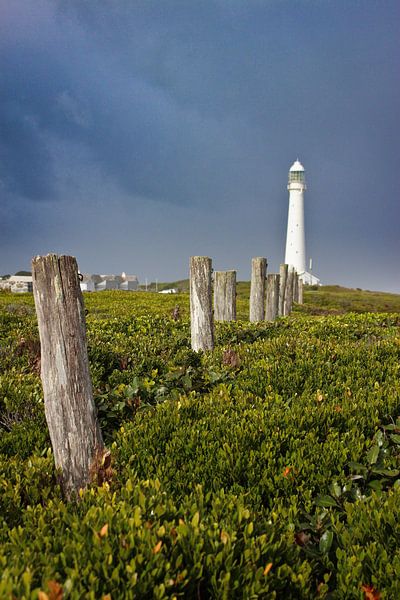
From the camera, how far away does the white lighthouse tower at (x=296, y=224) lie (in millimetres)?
79125

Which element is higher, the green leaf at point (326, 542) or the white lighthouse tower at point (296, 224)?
the white lighthouse tower at point (296, 224)

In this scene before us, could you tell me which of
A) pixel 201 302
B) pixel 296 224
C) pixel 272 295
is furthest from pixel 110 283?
pixel 201 302

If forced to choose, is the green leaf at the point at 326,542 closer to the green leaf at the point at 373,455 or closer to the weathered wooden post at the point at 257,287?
the green leaf at the point at 373,455

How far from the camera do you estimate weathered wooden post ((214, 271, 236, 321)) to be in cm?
1306

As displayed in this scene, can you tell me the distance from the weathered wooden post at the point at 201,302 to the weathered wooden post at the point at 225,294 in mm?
3167

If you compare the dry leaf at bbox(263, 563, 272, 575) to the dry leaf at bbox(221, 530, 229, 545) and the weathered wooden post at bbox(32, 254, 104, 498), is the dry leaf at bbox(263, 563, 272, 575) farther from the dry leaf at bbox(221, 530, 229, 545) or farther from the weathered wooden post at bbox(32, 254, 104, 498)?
the weathered wooden post at bbox(32, 254, 104, 498)

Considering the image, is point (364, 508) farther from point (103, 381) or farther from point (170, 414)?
point (103, 381)

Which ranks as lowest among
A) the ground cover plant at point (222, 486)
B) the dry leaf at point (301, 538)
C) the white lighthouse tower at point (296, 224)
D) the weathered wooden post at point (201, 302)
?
the dry leaf at point (301, 538)

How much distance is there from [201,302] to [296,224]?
242ft

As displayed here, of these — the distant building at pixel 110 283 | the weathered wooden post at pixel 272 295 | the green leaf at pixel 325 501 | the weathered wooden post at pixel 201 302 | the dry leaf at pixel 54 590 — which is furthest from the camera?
the distant building at pixel 110 283

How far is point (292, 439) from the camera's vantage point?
4668 millimetres

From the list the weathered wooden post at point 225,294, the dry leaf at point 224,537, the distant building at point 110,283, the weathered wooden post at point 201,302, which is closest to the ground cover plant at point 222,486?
the dry leaf at point 224,537

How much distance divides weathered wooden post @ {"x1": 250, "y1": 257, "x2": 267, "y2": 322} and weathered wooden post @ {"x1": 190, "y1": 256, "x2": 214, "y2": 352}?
255 inches

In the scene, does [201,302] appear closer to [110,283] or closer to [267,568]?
[267,568]
